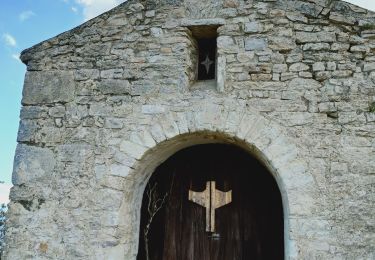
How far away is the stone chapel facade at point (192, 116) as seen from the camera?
11.8 feet

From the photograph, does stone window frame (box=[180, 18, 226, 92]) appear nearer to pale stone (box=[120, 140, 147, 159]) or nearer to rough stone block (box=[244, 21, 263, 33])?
rough stone block (box=[244, 21, 263, 33])

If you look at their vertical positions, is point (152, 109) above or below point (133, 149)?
above

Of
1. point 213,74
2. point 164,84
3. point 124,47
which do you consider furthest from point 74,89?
point 213,74

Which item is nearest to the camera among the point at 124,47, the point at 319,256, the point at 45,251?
the point at 319,256

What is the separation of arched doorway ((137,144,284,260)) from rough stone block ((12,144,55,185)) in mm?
1091

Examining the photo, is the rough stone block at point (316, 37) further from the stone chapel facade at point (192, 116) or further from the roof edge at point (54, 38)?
the roof edge at point (54, 38)

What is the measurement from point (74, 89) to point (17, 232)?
156 cm

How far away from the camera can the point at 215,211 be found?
4344mm

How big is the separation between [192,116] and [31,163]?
69.1 inches

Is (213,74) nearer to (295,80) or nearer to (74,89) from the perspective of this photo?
(295,80)

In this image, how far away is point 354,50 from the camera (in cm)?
387

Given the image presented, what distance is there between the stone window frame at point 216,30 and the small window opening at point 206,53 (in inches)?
2.8

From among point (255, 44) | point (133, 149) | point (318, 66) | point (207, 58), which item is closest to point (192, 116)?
point (133, 149)

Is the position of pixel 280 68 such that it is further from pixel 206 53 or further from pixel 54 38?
pixel 54 38
